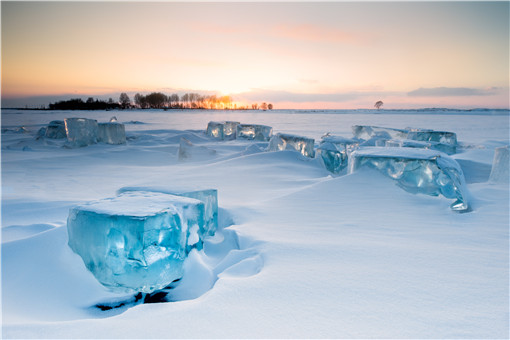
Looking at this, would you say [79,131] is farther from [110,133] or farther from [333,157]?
[333,157]

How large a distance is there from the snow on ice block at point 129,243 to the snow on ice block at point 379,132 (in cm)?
698

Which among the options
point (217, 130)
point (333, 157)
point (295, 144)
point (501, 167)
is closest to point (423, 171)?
point (501, 167)

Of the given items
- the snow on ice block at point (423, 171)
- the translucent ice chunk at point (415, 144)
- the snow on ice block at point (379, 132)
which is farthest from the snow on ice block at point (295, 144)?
the snow on ice block at point (423, 171)

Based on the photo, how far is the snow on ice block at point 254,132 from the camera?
866 centimetres

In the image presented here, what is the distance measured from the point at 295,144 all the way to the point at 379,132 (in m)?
3.47

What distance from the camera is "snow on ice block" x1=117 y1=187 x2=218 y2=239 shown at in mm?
1930

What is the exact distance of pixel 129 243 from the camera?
1.40 m

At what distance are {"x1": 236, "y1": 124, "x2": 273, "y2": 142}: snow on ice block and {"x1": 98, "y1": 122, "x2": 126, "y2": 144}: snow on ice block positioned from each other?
3.04 meters

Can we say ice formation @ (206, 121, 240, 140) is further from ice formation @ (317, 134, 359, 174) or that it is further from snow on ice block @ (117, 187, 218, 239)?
snow on ice block @ (117, 187, 218, 239)

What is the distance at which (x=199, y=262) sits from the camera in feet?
5.27

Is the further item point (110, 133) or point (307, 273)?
point (110, 133)

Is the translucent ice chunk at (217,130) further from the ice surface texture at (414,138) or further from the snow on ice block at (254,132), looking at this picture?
the ice surface texture at (414,138)

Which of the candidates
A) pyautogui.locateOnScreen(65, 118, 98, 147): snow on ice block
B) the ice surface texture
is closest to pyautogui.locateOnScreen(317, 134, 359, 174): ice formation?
the ice surface texture

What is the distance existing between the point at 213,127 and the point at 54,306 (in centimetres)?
814
